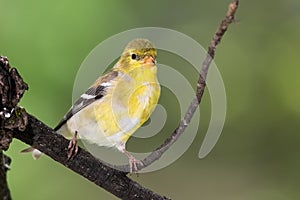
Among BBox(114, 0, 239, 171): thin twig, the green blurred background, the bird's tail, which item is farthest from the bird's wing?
BBox(114, 0, 239, 171): thin twig

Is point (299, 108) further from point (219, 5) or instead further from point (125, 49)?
point (125, 49)

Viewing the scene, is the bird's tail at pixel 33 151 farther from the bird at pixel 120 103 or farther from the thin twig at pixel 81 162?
the thin twig at pixel 81 162

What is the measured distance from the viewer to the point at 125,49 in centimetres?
275

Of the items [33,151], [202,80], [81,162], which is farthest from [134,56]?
[202,80]

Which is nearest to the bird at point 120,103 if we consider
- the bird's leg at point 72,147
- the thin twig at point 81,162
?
the thin twig at point 81,162

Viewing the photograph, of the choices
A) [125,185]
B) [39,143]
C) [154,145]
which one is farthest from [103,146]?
[154,145]

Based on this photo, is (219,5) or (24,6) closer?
(24,6)

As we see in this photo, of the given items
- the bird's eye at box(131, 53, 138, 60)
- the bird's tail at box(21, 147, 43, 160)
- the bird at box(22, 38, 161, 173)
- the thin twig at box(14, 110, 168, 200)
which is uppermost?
the bird's eye at box(131, 53, 138, 60)

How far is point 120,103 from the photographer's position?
247 cm

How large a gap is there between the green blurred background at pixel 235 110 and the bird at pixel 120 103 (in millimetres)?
618

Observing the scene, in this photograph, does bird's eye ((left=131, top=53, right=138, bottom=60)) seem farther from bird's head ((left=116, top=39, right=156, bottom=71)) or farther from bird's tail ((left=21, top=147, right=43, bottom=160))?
bird's tail ((left=21, top=147, right=43, bottom=160))

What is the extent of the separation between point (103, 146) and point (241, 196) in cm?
189

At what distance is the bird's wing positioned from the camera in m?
2.57

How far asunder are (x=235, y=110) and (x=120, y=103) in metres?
1.74
